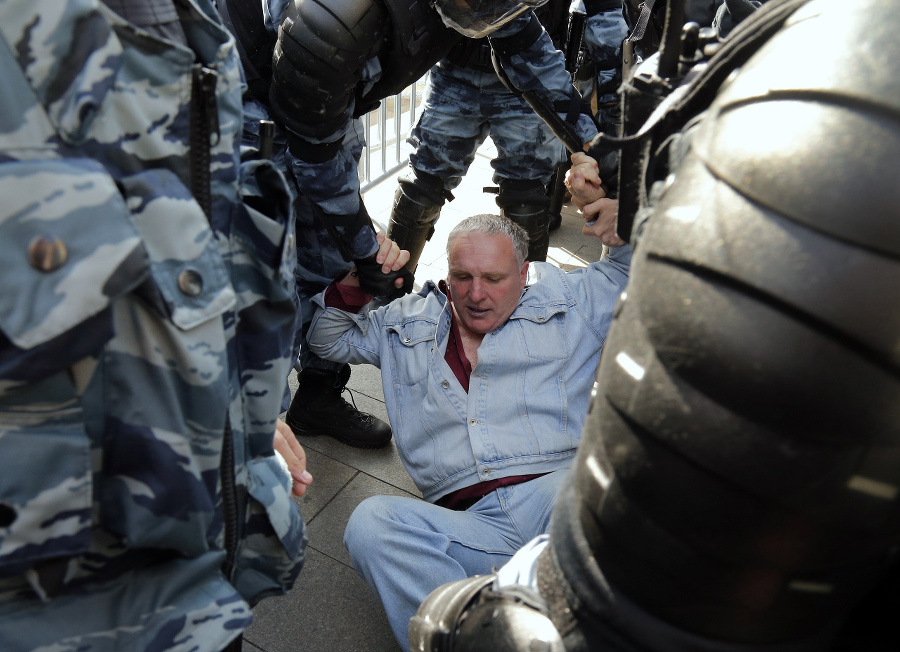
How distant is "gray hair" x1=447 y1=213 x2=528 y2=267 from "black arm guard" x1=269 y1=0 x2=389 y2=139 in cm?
55

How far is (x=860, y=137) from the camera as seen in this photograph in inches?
23.8

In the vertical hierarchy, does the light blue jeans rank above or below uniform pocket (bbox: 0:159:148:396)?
below

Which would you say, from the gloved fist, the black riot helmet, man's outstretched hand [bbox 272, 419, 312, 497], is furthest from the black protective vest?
the black riot helmet

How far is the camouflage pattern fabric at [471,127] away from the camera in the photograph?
11.2 ft

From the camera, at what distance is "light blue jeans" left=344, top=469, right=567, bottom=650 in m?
1.90

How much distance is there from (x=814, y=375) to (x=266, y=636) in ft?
6.01

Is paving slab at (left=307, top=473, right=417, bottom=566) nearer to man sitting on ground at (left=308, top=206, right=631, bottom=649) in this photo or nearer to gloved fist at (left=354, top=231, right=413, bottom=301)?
man sitting on ground at (left=308, top=206, right=631, bottom=649)

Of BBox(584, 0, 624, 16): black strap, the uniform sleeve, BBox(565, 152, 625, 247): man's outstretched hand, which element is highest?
BBox(584, 0, 624, 16): black strap

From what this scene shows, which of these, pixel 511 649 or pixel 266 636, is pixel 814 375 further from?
pixel 266 636

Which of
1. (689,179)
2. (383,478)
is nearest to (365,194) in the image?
(383,478)

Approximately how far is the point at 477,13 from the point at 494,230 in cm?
71

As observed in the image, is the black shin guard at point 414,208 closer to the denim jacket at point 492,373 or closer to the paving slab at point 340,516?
the denim jacket at point 492,373

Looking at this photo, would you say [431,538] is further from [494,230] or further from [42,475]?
[42,475]

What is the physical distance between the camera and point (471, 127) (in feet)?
11.5
